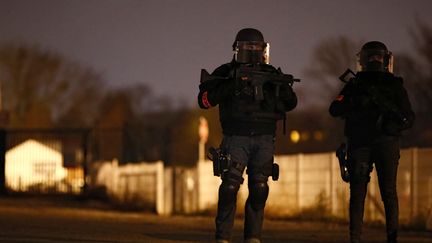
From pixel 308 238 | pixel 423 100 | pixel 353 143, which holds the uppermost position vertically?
pixel 423 100

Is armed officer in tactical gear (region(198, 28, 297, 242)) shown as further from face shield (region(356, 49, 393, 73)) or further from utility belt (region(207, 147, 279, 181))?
face shield (region(356, 49, 393, 73))

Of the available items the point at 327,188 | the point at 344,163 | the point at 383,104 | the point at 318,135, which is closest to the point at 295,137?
the point at 318,135

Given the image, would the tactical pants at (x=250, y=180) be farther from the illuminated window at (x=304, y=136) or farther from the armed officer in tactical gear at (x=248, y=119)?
the illuminated window at (x=304, y=136)

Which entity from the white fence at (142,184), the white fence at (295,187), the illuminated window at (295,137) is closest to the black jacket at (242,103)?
the white fence at (295,187)

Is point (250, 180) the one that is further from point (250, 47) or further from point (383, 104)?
point (383, 104)

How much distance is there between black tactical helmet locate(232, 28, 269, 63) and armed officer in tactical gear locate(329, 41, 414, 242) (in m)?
0.97

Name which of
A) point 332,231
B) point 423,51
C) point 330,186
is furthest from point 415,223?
point 423,51

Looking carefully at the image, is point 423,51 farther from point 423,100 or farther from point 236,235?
point 236,235

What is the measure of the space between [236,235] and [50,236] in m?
2.56

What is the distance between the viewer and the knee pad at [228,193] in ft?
28.4

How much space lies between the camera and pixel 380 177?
930cm

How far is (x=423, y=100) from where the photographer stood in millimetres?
47531

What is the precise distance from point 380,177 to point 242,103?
160cm

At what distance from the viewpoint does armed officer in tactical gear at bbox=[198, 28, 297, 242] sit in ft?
28.3
